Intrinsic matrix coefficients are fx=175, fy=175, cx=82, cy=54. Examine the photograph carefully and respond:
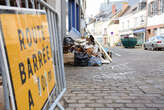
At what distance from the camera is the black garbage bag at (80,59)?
729cm

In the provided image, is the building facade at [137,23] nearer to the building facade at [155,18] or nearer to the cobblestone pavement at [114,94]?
the building facade at [155,18]

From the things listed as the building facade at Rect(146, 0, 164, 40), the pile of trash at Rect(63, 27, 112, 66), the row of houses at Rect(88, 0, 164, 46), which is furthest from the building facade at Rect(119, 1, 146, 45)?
the pile of trash at Rect(63, 27, 112, 66)

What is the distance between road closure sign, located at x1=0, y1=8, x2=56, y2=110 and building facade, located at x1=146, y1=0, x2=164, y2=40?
26.1 meters

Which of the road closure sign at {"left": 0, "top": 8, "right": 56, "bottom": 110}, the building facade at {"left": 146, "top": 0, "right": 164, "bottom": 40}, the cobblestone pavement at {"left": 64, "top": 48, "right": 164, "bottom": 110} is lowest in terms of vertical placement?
the cobblestone pavement at {"left": 64, "top": 48, "right": 164, "bottom": 110}

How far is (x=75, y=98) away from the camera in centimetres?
348

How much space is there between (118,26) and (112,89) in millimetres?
44770

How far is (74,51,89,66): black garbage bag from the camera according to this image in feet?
23.9

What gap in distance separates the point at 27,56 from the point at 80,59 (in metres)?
5.73

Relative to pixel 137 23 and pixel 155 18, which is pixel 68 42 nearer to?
pixel 155 18

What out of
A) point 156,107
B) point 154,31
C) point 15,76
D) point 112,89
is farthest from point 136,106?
point 154,31

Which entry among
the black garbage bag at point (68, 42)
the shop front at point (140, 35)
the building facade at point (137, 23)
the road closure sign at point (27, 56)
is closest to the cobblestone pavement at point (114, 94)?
the road closure sign at point (27, 56)

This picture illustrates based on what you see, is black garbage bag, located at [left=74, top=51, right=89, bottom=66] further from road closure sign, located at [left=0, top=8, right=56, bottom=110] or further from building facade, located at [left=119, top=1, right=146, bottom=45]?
building facade, located at [left=119, top=1, right=146, bottom=45]

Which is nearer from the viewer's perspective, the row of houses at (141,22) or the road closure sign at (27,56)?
the road closure sign at (27,56)

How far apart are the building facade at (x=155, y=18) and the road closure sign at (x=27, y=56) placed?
85.5 ft
